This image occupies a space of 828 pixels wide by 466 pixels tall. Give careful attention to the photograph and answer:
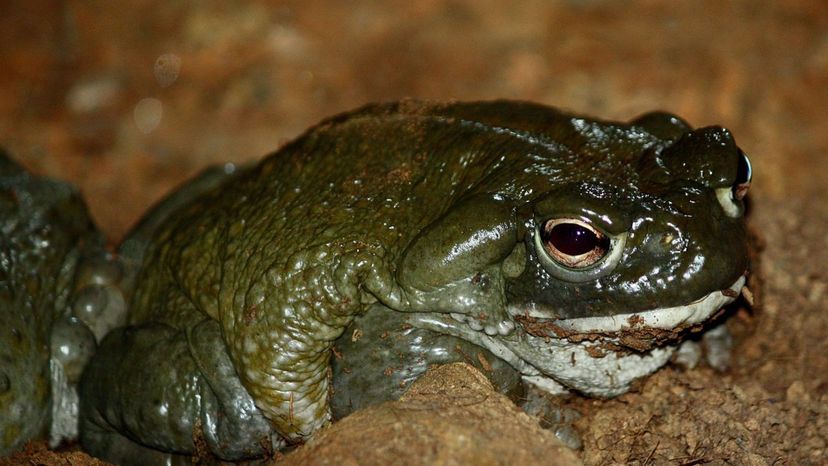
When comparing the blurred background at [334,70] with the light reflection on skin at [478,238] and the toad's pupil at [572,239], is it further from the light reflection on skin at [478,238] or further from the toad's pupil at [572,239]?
the light reflection on skin at [478,238]

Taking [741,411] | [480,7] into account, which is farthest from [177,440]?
[480,7]

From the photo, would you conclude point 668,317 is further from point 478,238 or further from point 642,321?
point 478,238

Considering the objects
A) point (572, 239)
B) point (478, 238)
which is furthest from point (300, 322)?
point (572, 239)

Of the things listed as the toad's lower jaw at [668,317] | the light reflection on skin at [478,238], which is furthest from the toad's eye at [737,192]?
the light reflection on skin at [478,238]

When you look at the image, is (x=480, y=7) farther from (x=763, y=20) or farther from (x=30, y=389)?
(x=30, y=389)

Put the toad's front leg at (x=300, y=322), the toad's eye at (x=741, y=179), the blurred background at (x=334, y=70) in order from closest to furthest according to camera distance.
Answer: the toad's eye at (x=741, y=179) < the toad's front leg at (x=300, y=322) < the blurred background at (x=334, y=70)

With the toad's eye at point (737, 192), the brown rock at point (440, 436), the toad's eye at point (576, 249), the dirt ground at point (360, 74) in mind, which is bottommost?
the brown rock at point (440, 436)

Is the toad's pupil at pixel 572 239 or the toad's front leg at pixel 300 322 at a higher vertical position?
the toad's pupil at pixel 572 239
